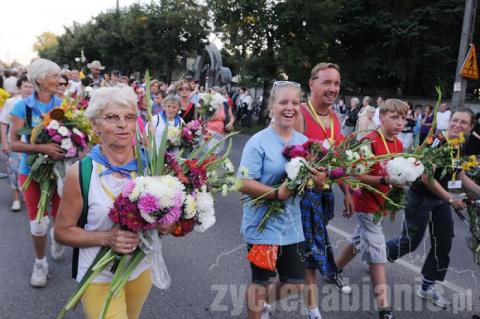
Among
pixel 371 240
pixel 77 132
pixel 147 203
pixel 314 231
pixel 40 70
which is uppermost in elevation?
pixel 40 70

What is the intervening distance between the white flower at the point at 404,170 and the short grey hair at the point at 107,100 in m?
2.12

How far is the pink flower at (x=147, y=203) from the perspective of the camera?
6.42 feet

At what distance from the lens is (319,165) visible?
10.2ft

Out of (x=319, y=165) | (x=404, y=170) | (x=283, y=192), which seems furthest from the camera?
(x=404, y=170)

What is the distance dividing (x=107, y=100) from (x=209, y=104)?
6047mm

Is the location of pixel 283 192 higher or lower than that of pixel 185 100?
lower

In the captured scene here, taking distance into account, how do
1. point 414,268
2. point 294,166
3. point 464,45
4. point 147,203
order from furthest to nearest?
point 464,45
point 414,268
point 294,166
point 147,203

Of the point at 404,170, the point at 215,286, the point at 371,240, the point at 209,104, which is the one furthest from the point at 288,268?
the point at 209,104

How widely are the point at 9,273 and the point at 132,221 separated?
303 centimetres

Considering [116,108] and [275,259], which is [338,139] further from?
[116,108]

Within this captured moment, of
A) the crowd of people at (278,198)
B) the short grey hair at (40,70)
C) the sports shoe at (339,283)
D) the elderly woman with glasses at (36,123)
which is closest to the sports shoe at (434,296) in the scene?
the crowd of people at (278,198)

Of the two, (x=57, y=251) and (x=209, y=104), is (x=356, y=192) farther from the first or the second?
(x=209, y=104)

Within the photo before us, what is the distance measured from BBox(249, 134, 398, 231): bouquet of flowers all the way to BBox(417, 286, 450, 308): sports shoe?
153cm

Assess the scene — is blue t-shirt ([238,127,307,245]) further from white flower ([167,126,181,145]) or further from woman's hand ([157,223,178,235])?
white flower ([167,126,181,145])
